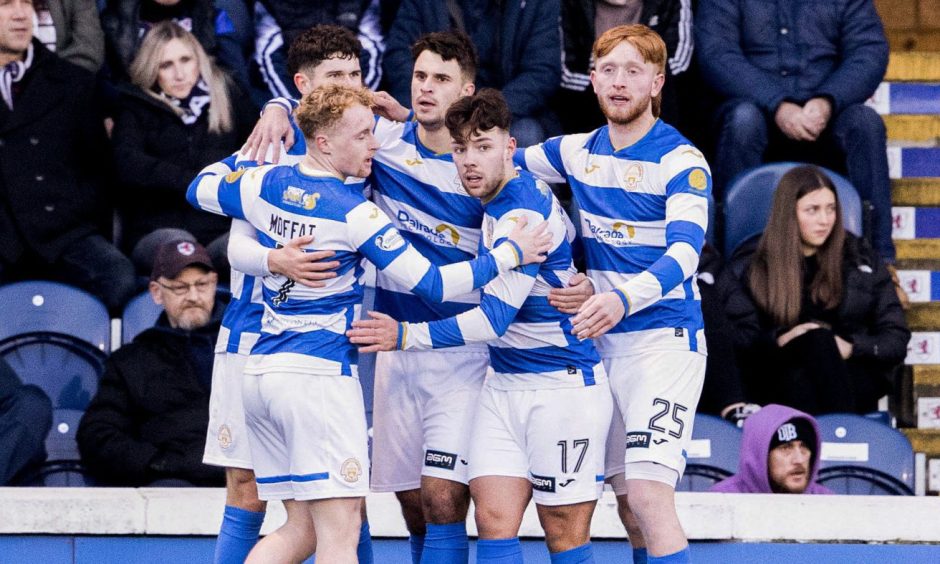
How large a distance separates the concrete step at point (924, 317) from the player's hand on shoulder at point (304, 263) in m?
4.70

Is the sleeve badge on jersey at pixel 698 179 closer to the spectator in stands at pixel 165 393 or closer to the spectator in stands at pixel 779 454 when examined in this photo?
the spectator in stands at pixel 779 454

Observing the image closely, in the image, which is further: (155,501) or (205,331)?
(205,331)

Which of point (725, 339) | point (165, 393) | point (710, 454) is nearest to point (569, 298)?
point (710, 454)

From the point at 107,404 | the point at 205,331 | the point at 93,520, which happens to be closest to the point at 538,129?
the point at 205,331

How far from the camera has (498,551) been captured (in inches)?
227

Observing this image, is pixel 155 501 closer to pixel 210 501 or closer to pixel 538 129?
pixel 210 501

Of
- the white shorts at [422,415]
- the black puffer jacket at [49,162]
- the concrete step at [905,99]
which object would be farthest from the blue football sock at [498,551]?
the concrete step at [905,99]

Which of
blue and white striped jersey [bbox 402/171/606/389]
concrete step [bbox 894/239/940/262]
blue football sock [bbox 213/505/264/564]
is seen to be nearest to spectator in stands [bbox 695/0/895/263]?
concrete step [bbox 894/239/940/262]

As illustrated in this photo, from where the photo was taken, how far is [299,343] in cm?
560

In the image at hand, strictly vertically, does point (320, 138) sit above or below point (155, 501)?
above

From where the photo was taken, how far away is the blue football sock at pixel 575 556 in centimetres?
575

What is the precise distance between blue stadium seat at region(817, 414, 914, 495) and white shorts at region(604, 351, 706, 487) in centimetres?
210

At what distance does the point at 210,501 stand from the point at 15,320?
1962mm

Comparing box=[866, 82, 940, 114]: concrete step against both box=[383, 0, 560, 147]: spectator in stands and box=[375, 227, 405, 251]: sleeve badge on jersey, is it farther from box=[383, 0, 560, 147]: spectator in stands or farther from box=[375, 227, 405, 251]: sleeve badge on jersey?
box=[375, 227, 405, 251]: sleeve badge on jersey
